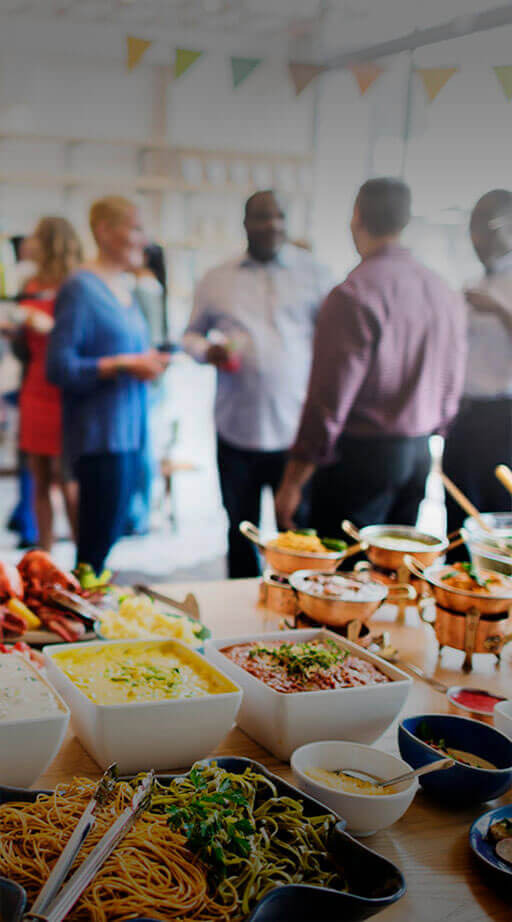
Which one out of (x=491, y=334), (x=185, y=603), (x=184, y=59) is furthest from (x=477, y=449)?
(x=185, y=603)

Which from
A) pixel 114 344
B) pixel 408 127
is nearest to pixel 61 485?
pixel 114 344

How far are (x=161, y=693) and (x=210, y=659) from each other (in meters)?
0.22

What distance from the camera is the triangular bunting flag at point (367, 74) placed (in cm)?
339

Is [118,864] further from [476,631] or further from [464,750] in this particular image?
[476,631]

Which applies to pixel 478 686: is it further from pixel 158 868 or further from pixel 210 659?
pixel 158 868

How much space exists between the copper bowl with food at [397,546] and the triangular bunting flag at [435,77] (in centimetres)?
Result: 186

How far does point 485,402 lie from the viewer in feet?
12.2

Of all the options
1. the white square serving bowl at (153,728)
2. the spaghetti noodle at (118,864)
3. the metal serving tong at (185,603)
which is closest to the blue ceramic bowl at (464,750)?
the white square serving bowl at (153,728)

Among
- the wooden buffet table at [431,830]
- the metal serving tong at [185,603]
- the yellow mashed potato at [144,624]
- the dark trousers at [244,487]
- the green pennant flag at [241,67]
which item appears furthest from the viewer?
the dark trousers at [244,487]

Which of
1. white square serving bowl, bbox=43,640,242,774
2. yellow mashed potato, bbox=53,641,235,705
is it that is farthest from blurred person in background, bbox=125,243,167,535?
white square serving bowl, bbox=43,640,242,774

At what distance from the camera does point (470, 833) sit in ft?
3.50

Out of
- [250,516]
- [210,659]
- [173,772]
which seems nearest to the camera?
[173,772]

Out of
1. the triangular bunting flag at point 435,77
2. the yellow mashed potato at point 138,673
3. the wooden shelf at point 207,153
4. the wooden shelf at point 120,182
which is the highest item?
the triangular bunting flag at point 435,77

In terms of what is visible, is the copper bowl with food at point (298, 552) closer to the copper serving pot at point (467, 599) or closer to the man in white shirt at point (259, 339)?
the copper serving pot at point (467, 599)
